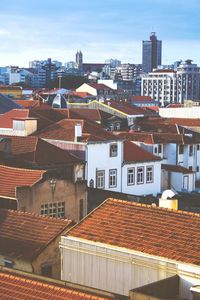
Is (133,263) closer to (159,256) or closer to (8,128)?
(159,256)

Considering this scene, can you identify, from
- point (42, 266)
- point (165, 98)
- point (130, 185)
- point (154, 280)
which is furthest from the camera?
point (165, 98)

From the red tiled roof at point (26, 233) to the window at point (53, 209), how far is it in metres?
3.67

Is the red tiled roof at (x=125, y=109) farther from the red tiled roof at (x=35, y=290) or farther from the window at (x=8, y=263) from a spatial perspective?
the red tiled roof at (x=35, y=290)

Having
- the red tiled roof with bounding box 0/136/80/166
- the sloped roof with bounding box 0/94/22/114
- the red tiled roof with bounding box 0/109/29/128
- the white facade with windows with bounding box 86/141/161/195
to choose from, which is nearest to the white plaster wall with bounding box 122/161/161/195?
the white facade with windows with bounding box 86/141/161/195

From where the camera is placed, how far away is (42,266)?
64.8ft

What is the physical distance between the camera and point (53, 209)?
83.5 feet

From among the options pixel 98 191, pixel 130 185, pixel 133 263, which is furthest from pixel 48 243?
pixel 130 185

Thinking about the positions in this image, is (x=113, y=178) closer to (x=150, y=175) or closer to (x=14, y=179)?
(x=150, y=175)

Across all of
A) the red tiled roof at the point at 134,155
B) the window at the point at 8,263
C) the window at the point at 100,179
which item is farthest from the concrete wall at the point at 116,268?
the red tiled roof at the point at 134,155

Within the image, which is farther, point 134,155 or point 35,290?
point 134,155

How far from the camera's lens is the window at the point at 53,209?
82.5 ft

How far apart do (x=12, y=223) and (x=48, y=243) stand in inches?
70.3

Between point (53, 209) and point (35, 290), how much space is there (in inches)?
474

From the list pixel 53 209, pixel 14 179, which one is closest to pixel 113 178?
pixel 14 179
